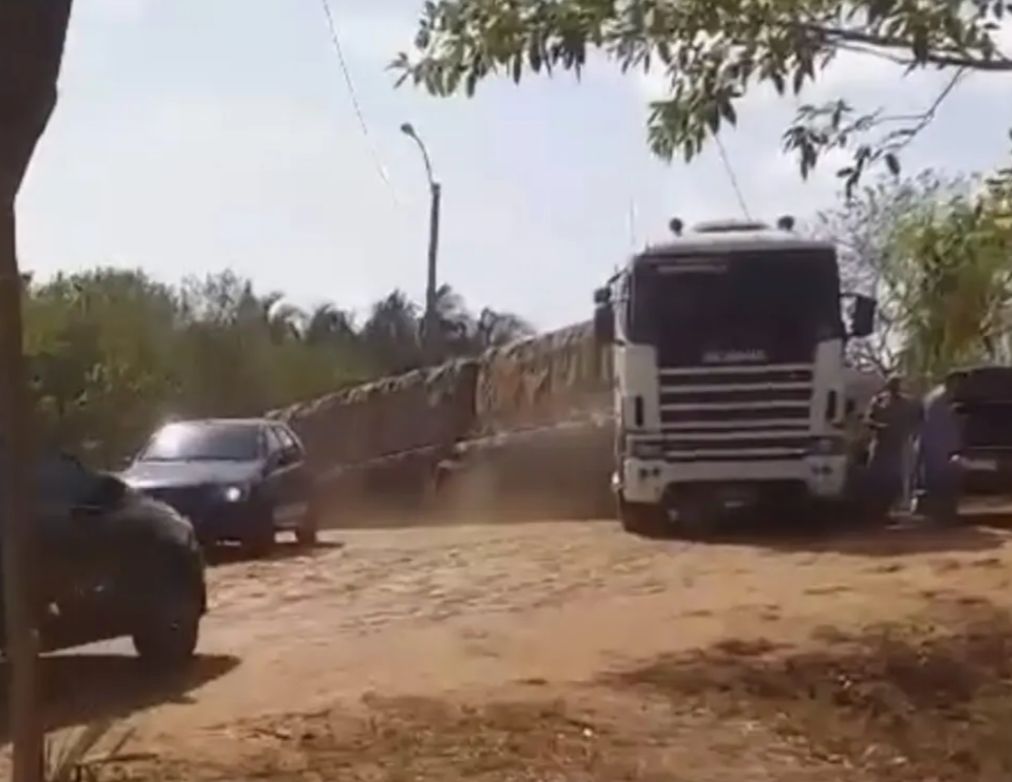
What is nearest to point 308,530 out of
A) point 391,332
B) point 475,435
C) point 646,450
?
point 646,450

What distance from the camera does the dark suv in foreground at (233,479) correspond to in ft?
78.0

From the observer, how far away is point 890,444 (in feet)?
86.4

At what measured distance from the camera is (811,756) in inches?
410

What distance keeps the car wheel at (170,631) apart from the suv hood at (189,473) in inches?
354

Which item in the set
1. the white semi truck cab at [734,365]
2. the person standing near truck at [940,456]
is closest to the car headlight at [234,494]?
the white semi truck cab at [734,365]

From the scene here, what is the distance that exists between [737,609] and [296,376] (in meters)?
32.0

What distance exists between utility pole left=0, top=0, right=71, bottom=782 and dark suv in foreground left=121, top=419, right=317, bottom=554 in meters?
16.5

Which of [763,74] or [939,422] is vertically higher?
[763,74]

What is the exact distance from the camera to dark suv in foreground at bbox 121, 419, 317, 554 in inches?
936

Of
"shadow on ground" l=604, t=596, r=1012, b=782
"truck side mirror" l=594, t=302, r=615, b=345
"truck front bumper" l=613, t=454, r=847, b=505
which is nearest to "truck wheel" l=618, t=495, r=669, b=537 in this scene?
"truck front bumper" l=613, t=454, r=847, b=505

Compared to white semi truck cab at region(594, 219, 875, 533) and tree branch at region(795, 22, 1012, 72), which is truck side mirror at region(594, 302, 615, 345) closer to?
white semi truck cab at region(594, 219, 875, 533)

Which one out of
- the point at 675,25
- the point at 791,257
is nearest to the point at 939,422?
the point at 791,257

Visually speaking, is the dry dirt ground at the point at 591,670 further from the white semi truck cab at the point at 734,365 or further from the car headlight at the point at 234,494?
the white semi truck cab at the point at 734,365

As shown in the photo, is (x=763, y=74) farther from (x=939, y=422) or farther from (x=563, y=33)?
(x=939, y=422)
